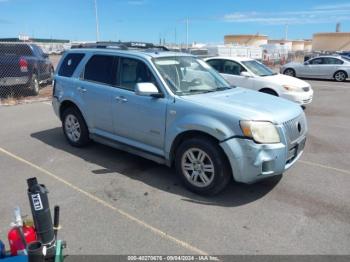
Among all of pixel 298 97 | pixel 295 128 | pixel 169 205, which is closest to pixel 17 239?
pixel 169 205

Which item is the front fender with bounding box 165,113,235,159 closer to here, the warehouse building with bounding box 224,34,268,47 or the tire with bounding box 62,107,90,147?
the tire with bounding box 62,107,90,147

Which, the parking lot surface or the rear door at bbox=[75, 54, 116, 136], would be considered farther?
the rear door at bbox=[75, 54, 116, 136]

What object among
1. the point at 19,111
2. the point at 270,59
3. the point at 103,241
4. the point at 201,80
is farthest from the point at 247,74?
the point at 270,59

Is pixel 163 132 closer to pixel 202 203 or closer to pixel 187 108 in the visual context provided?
pixel 187 108

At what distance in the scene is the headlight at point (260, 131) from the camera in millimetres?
3902

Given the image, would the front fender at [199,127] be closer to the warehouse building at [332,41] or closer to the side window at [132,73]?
the side window at [132,73]

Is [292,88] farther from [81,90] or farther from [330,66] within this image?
[330,66]

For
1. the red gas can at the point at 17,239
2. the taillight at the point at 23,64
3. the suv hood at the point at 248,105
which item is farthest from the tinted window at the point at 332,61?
the red gas can at the point at 17,239

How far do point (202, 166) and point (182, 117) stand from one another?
674mm

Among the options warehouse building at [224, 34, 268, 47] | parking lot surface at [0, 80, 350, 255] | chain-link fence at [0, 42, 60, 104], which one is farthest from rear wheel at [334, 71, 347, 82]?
warehouse building at [224, 34, 268, 47]

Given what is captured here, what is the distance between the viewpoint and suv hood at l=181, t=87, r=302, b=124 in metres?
4.06

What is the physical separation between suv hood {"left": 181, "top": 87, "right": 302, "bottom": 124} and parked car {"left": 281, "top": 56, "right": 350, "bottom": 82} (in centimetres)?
1683

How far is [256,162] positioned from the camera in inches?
154

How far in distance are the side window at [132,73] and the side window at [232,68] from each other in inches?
235
